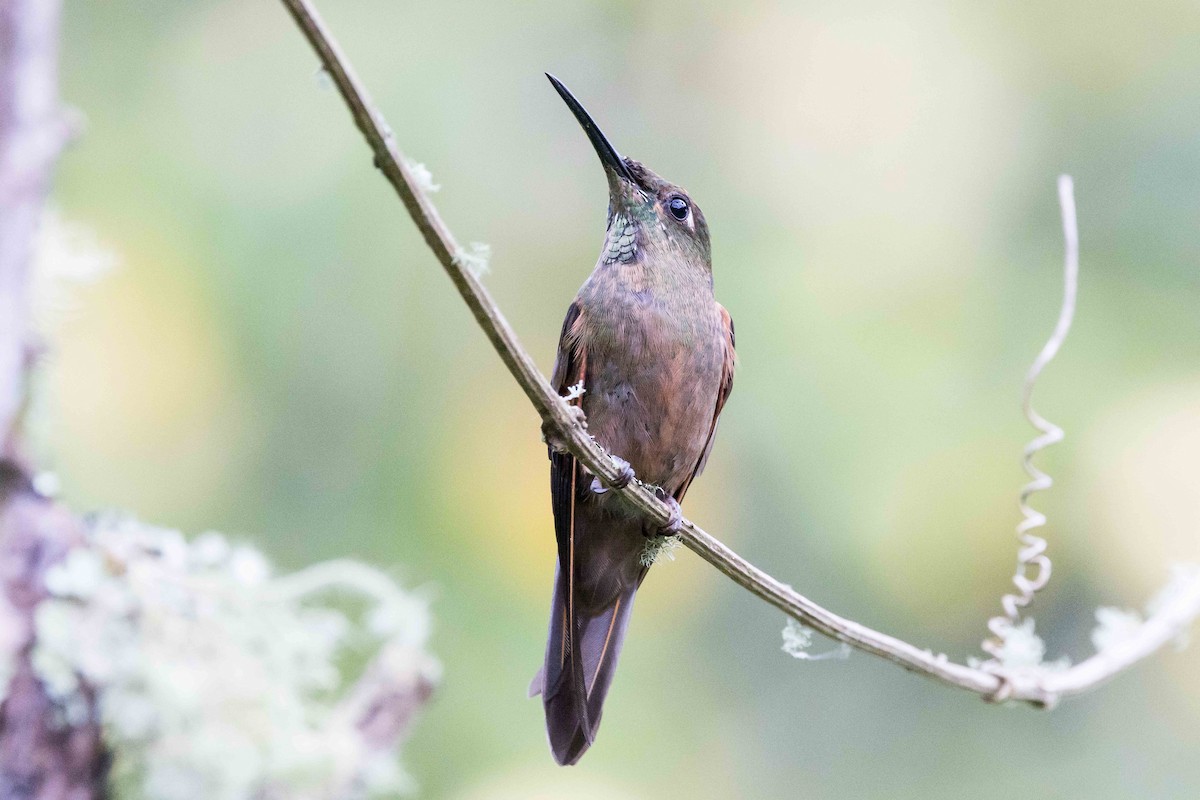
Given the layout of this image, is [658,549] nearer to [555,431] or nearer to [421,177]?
[555,431]

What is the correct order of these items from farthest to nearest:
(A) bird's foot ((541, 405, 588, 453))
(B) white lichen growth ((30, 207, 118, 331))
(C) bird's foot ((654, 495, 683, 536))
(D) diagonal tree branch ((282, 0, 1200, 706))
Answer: (B) white lichen growth ((30, 207, 118, 331)) < (C) bird's foot ((654, 495, 683, 536)) < (A) bird's foot ((541, 405, 588, 453)) < (D) diagonal tree branch ((282, 0, 1200, 706))

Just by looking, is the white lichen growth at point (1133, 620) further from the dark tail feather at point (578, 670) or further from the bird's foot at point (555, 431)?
the bird's foot at point (555, 431)

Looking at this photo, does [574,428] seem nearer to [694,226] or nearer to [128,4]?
[694,226]

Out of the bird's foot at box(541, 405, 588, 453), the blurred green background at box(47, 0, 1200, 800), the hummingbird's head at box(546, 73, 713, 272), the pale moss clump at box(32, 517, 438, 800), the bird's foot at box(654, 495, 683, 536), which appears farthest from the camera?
the blurred green background at box(47, 0, 1200, 800)

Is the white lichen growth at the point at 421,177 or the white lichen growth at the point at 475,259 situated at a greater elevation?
the white lichen growth at the point at 421,177

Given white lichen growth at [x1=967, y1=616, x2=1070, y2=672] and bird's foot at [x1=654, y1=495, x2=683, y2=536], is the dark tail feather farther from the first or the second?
white lichen growth at [x1=967, y1=616, x2=1070, y2=672]

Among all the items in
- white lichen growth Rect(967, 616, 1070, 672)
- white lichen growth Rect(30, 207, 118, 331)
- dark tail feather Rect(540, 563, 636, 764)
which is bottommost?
dark tail feather Rect(540, 563, 636, 764)

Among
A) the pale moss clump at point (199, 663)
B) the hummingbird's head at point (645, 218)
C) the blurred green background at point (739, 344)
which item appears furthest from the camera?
the blurred green background at point (739, 344)

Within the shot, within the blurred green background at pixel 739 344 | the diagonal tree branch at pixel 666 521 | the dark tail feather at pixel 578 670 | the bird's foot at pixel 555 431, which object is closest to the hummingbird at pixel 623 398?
the dark tail feather at pixel 578 670

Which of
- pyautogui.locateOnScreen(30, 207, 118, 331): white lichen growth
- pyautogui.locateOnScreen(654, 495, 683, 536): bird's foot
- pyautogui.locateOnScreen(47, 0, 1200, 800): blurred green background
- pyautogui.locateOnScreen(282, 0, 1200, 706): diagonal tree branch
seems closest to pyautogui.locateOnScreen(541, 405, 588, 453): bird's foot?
pyautogui.locateOnScreen(282, 0, 1200, 706): diagonal tree branch
